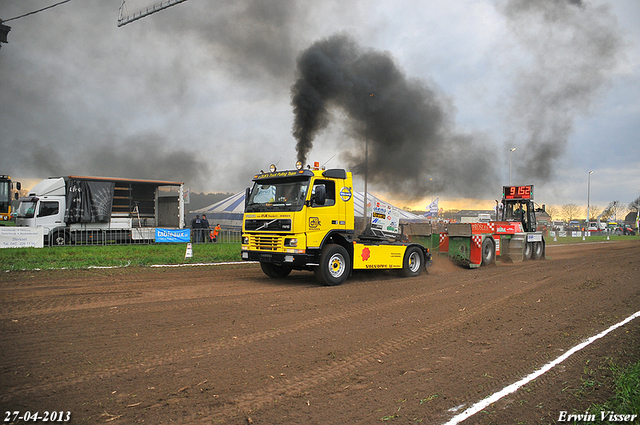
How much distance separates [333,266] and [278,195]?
2191 millimetres

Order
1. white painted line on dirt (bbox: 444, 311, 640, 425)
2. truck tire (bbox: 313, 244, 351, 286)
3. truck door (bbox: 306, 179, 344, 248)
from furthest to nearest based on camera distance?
truck tire (bbox: 313, 244, 351, 286)
truck door (bbox: 306, 179, 344, 248)
white painted line on dirt (bbox: 444, 311, 640, 425)

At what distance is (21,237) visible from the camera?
17.7 metres

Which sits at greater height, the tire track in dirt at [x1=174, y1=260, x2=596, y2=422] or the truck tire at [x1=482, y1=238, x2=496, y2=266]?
the truck tire at [x1=482, y1=238, x2=496, y2=266]

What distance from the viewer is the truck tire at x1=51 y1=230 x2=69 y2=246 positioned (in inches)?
787

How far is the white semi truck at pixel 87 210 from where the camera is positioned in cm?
2012

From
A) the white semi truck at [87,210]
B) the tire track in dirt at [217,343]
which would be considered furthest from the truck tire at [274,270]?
the white semi truck at [87,210]

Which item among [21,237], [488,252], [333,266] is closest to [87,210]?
[21,237]

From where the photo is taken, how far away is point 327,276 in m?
10.1

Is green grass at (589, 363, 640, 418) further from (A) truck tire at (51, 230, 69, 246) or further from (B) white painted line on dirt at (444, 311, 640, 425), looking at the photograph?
(A) truck tire at (51, 230, 69, 246)

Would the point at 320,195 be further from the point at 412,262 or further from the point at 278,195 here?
the point at 412,262

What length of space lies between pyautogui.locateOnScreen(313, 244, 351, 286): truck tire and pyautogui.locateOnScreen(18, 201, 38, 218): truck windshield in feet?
54.9

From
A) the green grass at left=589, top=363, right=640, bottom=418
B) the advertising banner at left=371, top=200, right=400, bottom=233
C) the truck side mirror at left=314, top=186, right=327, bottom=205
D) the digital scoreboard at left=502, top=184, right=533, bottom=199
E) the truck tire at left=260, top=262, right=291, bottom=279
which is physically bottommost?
the green grass at left=589, top=363, right=640, bottom=418

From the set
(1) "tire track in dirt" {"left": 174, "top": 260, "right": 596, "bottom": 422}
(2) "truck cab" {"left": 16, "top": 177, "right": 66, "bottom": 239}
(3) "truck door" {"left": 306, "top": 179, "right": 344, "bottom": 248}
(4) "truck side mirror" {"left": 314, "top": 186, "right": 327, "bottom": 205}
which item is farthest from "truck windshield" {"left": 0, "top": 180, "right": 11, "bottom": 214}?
(1) "tire track in dirt" {"left": 174, "top": 260, "right": 596, "bottom": 422}

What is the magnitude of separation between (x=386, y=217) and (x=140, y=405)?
912cm
